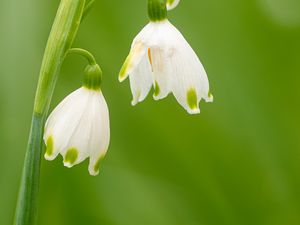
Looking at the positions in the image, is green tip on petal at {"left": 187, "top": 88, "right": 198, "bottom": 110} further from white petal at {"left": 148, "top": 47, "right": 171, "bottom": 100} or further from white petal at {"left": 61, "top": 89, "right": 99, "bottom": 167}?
white petal at {"left": 61, "top": 89, "right": 99, "bottom": 167}

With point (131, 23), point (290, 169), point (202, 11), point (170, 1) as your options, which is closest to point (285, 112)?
point (290, 169)

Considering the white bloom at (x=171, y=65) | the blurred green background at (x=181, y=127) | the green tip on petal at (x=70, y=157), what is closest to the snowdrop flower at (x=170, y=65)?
the white bloom at (x=171, y=65)

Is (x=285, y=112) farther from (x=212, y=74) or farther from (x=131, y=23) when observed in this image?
(x=131, y=23)

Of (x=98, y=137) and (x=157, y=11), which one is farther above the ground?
(x=157, y=11)

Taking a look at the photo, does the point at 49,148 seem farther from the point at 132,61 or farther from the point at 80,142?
the point at 132,61

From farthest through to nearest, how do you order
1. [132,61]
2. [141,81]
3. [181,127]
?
[181,127] → [141,81] → [132,61]

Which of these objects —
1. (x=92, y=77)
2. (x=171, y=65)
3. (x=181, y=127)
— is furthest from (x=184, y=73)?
(x=181, y=127)

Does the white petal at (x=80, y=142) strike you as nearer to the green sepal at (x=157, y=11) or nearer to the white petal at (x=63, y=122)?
the white petal at (x=63, y=122)
